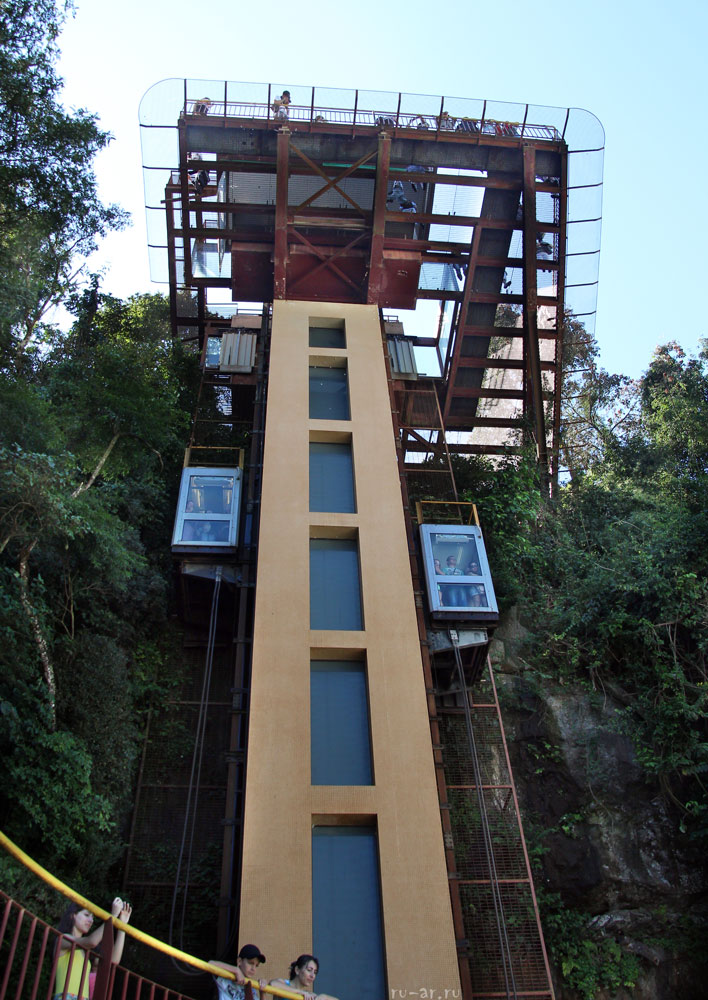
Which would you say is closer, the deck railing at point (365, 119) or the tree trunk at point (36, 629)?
the tree trunk at point (36, 629)

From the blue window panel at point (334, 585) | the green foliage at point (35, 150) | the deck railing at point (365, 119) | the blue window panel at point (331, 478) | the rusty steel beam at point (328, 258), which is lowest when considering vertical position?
the blue window panel at point (334, 585)

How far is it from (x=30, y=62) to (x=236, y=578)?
867cm

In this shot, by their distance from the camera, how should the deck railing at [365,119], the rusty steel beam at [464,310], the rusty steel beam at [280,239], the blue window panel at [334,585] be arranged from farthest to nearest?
the rusty steel beam at [464,310] < the deck railing at [365,119] < the rusty steel beam at [280,239] < the blue window panel at [334,585]

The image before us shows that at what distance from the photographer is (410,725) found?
11852 mm

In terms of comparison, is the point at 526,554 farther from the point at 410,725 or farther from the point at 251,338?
the point at 251,338

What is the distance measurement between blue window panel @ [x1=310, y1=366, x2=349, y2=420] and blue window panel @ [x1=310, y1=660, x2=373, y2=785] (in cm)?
585

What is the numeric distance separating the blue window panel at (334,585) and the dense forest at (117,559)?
2.93 m

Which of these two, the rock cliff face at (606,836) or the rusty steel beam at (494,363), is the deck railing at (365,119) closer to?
the rusty steel beam at (494,363)

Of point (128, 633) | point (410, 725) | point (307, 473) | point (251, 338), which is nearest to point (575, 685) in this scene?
point (410, 725)

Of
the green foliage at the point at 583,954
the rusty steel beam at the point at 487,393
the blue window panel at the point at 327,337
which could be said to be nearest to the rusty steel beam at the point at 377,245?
the blue window panel at the point at 327,337

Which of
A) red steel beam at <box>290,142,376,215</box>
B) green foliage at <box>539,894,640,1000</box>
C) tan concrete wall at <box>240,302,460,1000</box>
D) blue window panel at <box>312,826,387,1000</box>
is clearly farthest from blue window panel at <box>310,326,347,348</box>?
green foliage at <box>539,894,640,1000</box>

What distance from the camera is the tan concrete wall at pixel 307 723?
9.85m

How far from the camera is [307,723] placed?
11539mm

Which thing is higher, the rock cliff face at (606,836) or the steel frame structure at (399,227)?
the steel frame structure at (399,227)
